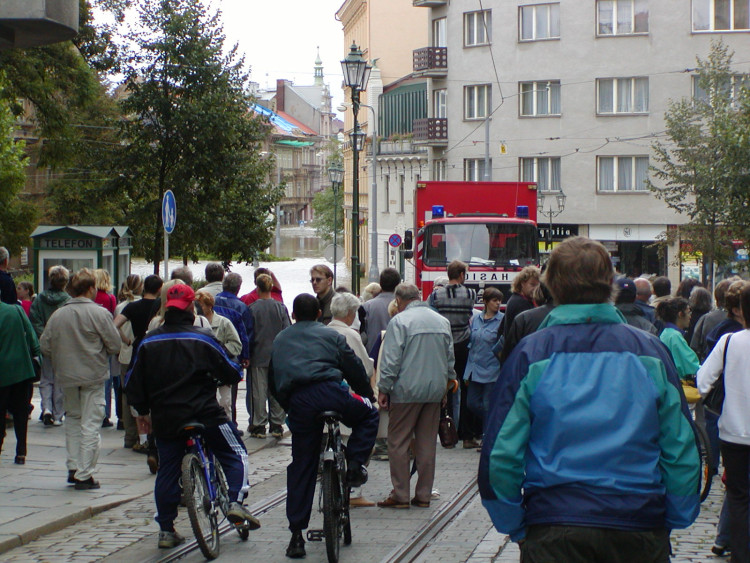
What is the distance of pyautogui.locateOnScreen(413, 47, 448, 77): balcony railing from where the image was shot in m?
54.2

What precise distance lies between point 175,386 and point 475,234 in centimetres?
Answer: 1562

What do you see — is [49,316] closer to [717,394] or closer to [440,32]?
[717,394]

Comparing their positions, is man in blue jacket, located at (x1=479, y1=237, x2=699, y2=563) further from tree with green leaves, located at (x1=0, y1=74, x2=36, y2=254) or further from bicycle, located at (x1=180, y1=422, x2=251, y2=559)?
tree with green leaves, located at (x1=0, y1=74, x2=36, y2=254)

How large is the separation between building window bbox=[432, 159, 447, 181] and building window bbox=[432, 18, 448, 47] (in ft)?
18.5

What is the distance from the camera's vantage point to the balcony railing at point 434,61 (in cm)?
5422

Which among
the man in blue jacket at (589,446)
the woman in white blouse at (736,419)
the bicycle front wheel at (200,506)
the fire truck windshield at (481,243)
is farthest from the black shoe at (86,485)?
the fire truck windshield at (481,243)

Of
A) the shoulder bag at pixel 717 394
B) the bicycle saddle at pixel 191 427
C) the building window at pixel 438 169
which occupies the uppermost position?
the building window at pixel 438 169

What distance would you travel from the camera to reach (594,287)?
383cm

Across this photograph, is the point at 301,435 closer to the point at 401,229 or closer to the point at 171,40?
the point at 171,40

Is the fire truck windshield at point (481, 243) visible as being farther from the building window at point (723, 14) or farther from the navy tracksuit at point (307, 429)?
the building window at point (723, 14)

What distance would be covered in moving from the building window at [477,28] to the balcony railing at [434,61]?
5.78ft

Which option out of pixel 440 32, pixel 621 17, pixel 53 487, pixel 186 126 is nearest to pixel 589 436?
pixel 53 487

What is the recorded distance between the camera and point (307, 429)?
7.45 m

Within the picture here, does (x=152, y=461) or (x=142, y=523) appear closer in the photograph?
(x=142, y=523)
